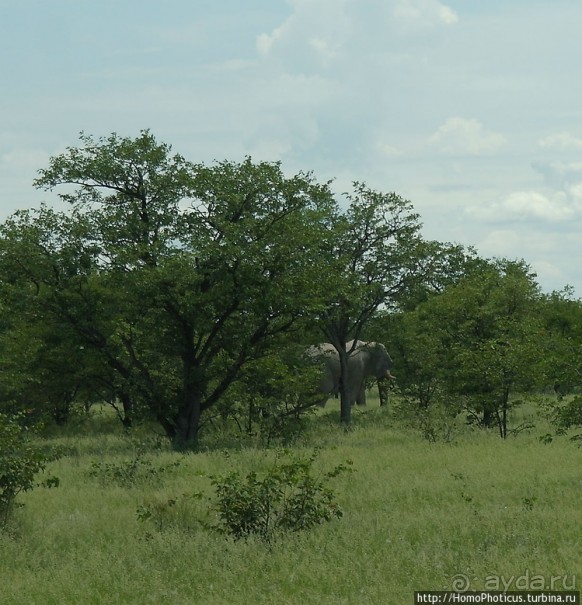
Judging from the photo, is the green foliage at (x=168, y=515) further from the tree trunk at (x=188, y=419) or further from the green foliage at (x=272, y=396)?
the tree trunk at (x=188, y=419)

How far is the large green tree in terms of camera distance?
2433cm

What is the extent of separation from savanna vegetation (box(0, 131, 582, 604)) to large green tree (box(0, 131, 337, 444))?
0.07m

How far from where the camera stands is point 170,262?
23453 mm

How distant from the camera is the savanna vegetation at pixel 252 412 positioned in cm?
1030

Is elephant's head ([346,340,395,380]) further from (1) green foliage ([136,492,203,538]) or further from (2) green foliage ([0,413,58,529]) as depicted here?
(2) green foliage ([0,413,58,529])

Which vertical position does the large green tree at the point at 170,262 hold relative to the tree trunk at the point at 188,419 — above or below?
above

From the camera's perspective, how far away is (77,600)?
9.24 m

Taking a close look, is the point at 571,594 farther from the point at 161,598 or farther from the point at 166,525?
the point at 166,525

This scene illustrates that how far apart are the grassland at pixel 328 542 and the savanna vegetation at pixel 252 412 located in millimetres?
54

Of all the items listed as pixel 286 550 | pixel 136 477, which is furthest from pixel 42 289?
pixel 286 550

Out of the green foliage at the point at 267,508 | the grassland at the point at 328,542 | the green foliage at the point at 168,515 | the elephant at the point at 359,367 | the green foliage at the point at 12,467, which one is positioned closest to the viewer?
the grassland at the point at 328,542

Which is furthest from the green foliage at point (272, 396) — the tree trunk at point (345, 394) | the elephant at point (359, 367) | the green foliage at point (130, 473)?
the elephant at point (359, 367)

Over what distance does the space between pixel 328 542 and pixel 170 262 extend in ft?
45.0

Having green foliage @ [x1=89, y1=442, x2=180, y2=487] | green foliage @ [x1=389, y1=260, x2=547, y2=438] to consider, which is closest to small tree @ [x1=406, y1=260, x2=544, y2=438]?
green foliage @ [x1=389, y1=260, x2=547, y2=438]
